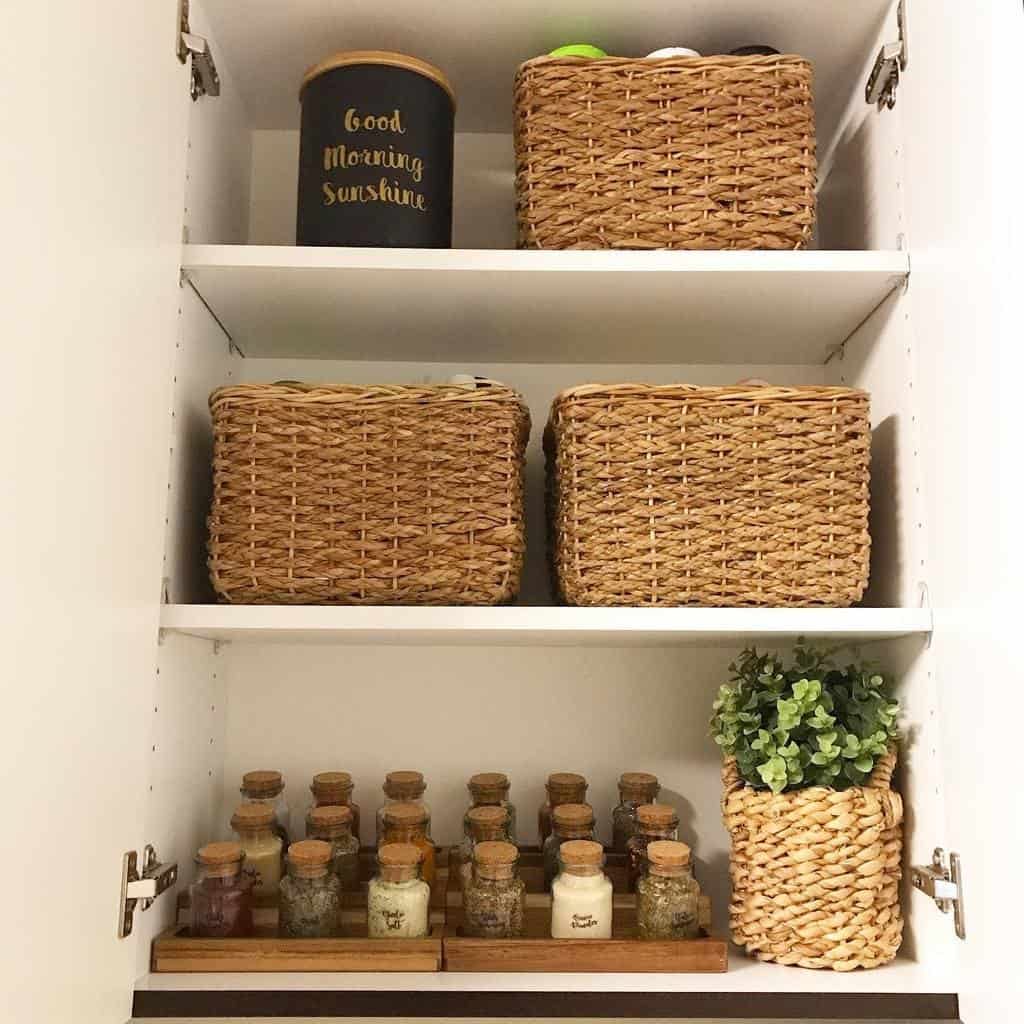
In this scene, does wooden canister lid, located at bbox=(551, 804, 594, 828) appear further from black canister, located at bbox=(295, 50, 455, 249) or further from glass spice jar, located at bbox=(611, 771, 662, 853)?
black canister, located at bbox=(295, 50, 455, 249)

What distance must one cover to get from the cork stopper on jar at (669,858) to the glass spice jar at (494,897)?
0.47 ft

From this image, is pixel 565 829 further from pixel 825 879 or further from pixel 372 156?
pixel 372 156

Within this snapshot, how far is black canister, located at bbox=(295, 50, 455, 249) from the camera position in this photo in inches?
44.1

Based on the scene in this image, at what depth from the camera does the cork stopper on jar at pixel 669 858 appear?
102cm

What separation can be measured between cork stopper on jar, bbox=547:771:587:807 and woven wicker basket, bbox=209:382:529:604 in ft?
0.91

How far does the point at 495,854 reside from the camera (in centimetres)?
102

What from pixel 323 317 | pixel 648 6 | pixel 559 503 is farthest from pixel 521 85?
pixel 559 503

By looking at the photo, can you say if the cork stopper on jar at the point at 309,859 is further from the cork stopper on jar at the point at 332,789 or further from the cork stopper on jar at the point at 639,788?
the cork stopper on jar at the point at 639,788

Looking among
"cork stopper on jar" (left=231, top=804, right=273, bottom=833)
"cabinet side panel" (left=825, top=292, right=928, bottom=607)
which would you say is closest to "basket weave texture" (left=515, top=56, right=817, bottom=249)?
"cabinet side panel" (left=825, top=292, right=928, bottom=607)

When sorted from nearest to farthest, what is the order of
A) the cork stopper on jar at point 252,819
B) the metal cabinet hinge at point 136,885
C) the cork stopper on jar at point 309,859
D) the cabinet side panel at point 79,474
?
the cabinet side panel at point 79,474 → the metal cabinet hinge at point 136,885 → the cork stopper on jar at point 309,859 → the cork stopper on jar at point 252,819

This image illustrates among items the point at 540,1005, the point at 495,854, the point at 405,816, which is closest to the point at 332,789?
the point at 405,816

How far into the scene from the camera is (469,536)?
1061mm

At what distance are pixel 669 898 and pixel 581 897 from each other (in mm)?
92

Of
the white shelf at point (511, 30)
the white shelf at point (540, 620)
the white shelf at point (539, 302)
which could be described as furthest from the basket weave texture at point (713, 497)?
the white shelf at point (511, 30)
